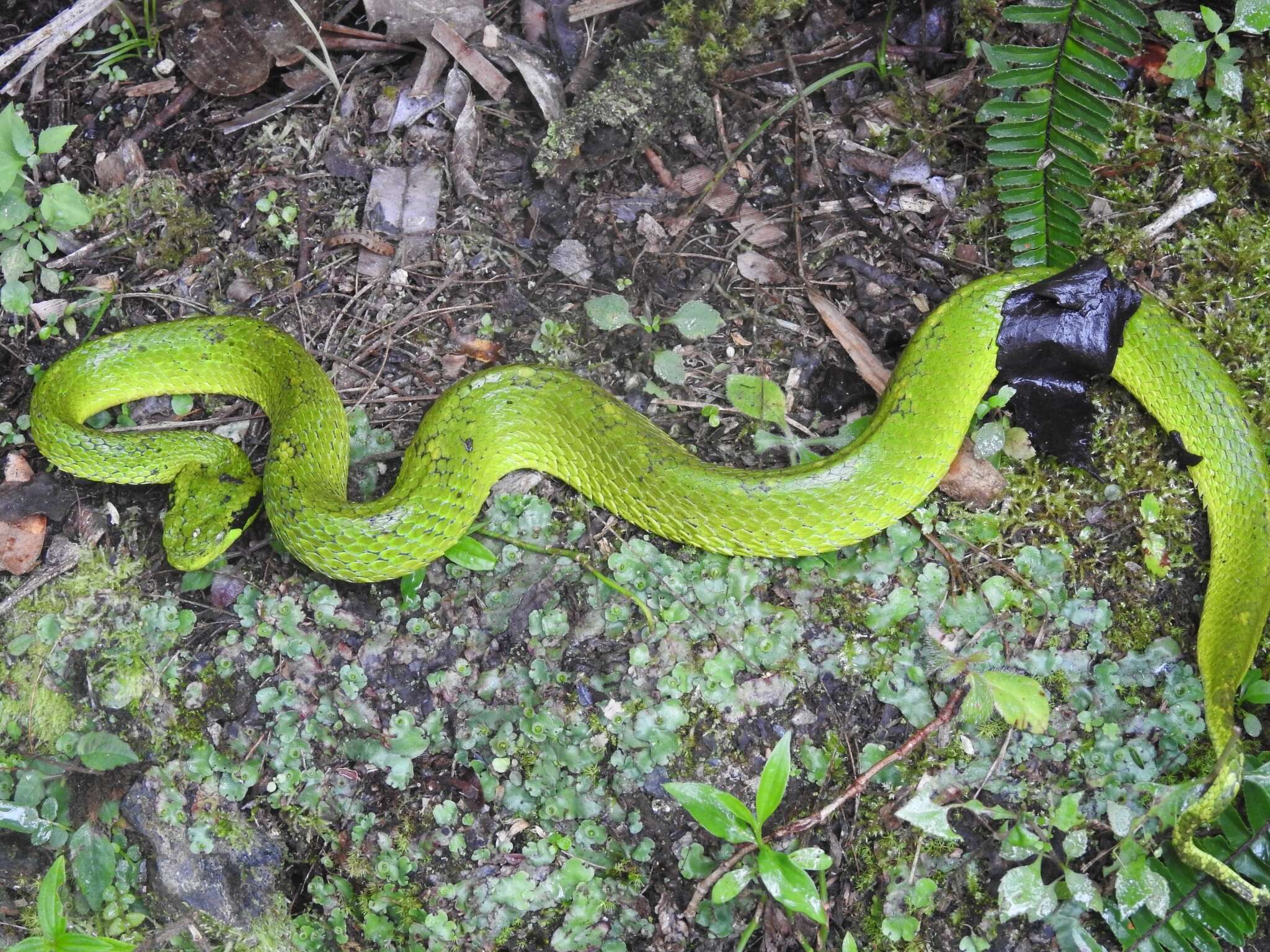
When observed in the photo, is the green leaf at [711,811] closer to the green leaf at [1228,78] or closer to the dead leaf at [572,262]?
the dead leaf at [572,262]

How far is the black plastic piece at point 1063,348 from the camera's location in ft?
12.3

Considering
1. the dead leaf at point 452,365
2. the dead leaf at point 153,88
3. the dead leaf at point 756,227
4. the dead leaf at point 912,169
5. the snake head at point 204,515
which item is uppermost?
the dead leaf at point 153,88

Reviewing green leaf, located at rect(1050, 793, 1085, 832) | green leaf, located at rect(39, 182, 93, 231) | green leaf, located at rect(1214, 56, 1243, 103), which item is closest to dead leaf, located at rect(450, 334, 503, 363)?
green leaf, located at rect(39, 182, 93, 231)

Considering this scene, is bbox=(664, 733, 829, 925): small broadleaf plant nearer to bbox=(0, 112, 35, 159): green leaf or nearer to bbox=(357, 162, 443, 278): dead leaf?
bbox=(357, 162, 443, 278): dead leaf

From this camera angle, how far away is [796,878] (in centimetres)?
300

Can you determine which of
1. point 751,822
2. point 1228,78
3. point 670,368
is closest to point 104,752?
point 751,822

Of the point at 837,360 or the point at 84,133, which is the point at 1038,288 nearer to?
the point at 837,360

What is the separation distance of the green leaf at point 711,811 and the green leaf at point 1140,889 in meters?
1.27

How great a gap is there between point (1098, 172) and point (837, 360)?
62.9 inches

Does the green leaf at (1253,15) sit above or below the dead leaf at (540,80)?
above

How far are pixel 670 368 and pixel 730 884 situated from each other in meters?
2.17

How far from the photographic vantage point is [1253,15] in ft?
12.9

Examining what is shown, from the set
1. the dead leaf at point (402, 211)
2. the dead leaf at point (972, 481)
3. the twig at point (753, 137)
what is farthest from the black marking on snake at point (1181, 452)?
the dead leaf at point (402, 211)

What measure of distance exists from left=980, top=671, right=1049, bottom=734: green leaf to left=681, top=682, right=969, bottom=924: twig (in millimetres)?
166
